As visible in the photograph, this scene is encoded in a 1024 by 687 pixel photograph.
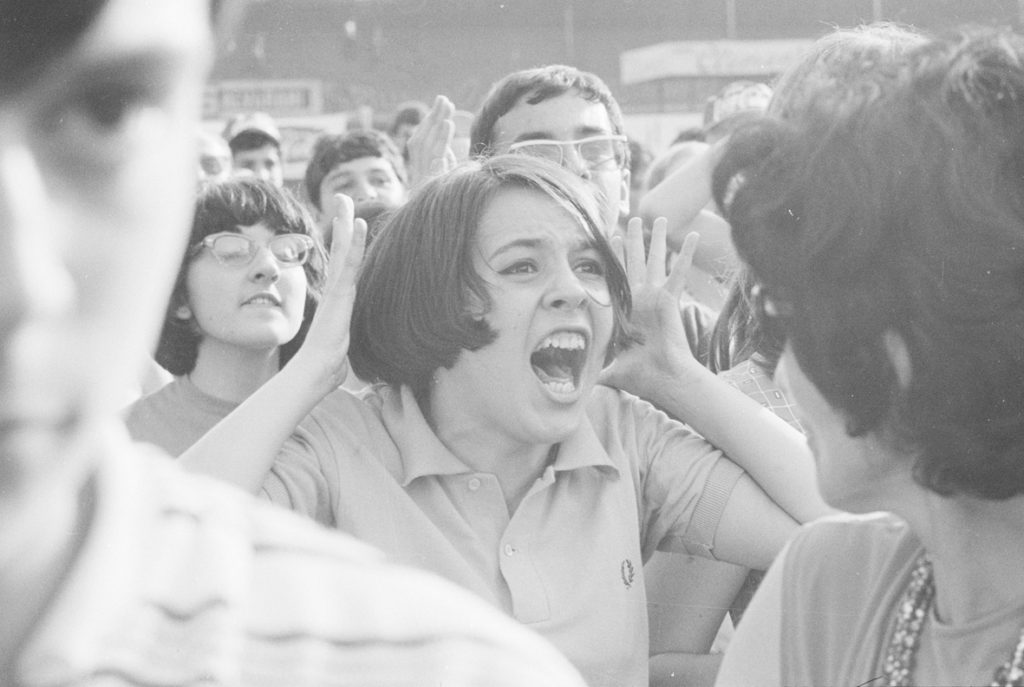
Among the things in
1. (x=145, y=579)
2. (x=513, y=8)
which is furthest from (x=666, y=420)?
(x=513, y=8)

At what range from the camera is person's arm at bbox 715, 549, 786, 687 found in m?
1.38

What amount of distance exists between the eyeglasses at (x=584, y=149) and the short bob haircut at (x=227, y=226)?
0.49 metres

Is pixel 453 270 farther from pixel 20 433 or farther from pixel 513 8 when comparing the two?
pixel 513 8

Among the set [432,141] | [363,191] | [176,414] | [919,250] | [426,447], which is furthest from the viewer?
[363,191]

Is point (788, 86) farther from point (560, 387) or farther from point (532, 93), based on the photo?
point (532, 93)

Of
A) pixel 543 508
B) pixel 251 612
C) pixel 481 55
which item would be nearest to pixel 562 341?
pixel 543 508

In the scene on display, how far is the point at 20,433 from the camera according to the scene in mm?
416

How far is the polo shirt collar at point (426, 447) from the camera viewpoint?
209 cm

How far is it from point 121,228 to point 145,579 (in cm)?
14

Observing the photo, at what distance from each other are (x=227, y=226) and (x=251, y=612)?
2.31m

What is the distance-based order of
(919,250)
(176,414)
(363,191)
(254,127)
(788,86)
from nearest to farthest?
(919,250), (788,86), (176,414), (363,191), (254,127)

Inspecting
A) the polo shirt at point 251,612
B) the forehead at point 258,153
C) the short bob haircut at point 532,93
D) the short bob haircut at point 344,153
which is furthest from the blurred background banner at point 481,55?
the polo shirt at point 251,612

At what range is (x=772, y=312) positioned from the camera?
4.33 ft

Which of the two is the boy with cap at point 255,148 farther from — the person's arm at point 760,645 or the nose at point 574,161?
the person's arm at point 760,645
